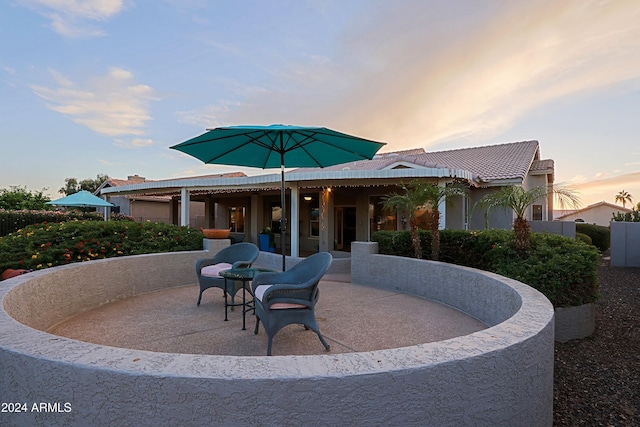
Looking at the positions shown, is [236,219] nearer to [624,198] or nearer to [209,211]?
[209,211]

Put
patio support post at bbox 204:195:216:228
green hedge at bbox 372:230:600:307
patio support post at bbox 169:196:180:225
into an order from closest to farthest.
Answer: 1. green hedge at bbox 372:230:600:307
2. patio support post at bbox 204:195:216:228
3. patio support post at bbox 169:196:180:225

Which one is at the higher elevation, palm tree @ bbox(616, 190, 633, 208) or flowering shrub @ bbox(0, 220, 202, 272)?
palm tree @ bbox(616, 190, 633, 208)

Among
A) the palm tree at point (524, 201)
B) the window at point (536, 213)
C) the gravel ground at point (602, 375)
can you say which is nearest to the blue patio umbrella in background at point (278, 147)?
the palm tree at point (524, 201)

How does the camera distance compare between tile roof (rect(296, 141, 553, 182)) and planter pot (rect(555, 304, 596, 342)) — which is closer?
planter pot (rect(555, 304, 596, 342))

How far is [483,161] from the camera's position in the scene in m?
14.8

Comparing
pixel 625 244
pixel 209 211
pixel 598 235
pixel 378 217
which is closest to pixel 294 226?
pixel 378 217

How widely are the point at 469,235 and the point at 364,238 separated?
675 cm

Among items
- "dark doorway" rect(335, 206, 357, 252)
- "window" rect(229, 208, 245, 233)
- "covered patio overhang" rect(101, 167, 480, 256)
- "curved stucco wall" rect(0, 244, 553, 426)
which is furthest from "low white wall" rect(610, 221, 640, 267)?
"window" rect(229, 208, 245, 233)

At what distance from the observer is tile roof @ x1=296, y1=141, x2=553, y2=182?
1161cm

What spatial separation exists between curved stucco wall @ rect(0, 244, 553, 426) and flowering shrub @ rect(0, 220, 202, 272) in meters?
4.85

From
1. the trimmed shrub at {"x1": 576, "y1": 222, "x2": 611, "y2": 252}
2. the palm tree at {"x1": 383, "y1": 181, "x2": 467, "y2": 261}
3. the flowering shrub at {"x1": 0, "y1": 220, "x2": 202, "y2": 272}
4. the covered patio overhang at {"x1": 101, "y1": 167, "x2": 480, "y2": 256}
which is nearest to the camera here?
the flowering shrub at {"x1": 0, "y1": 220, "x2": 202, "y2": 272}

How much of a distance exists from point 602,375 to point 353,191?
1028 centimetres

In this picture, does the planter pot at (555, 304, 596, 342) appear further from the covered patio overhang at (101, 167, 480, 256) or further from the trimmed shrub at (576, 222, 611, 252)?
the trimmed shrub at (576, 222, 611, 252)

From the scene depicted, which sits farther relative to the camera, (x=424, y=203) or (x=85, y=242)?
(x=424, y=203)
